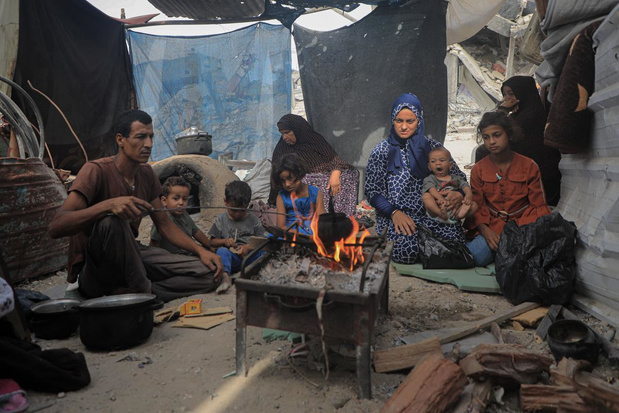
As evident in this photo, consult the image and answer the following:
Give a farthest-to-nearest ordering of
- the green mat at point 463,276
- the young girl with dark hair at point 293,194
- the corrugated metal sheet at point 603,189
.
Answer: the young girl with dark hair at point 293,194, the green mat at point 463,276, the corrugated metal sheet at point 603,189

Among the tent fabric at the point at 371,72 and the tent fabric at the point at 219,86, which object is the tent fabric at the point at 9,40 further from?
the tent fabric at the point at 371,72

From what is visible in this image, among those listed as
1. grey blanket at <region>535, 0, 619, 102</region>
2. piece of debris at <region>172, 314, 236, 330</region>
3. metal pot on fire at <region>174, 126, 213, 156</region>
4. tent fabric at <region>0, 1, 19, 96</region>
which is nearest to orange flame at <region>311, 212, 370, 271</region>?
piece of debris at <region>172, 314, 236, 330</region>

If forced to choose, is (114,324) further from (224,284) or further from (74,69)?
(74,69)

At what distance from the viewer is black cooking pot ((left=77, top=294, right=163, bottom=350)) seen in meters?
2.52

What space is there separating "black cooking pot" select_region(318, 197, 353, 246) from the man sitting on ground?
4.09 feet

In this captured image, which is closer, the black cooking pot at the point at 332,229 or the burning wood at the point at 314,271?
the burning wood at the point at 314,271

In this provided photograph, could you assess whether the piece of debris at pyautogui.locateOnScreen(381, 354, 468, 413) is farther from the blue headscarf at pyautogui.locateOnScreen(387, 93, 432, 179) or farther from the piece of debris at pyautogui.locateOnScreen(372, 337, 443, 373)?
the blue headscarf at pyautogui.locateOnScreen(387, 93, 432, 179)

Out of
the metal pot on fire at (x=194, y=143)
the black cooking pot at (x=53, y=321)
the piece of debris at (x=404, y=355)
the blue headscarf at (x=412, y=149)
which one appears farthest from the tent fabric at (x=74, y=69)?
the piece of debris at (x=404, y=355)

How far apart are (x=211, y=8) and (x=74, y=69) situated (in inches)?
99.4

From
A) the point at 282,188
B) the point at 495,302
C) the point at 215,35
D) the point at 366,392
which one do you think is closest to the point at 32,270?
the point at 282,188

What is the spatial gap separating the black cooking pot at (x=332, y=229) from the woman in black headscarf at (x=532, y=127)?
133 inches

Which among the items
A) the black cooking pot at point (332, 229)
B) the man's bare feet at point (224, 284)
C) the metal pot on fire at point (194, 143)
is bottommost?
the man's bare feet at point (224, 284)

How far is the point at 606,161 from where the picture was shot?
10.2 feet

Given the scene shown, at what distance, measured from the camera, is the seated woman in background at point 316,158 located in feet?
19.9
